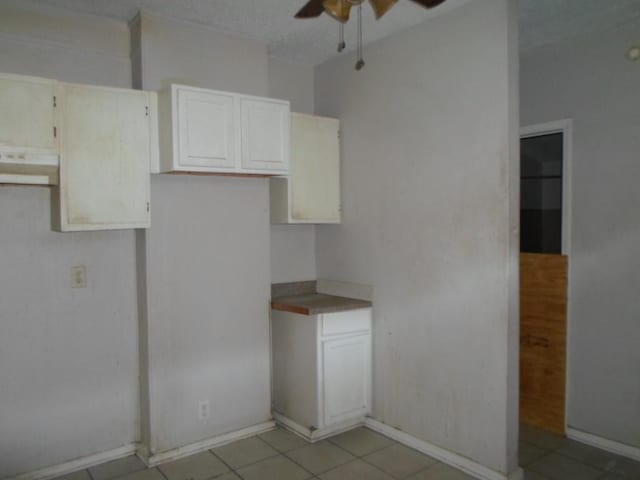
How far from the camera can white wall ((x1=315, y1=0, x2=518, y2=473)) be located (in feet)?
8.53

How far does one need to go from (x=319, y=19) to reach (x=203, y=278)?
1.69 metres

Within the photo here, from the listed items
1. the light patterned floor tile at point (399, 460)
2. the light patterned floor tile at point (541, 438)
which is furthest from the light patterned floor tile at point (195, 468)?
the light patterned floor tile at point (541, 438)

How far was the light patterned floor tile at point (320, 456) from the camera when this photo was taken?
284 cm

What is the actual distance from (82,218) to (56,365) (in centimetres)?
88

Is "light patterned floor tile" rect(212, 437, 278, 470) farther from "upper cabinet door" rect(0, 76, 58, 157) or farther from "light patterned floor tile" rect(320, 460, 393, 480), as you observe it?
"upper cabinet door" rect(0, 76, 58, 157)

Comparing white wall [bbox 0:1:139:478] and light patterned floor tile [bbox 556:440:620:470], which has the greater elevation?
white wall [bbox 0:1:139:478]

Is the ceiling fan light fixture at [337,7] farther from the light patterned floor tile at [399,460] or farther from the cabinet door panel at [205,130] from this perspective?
the light patterned floor tile at [399,460]

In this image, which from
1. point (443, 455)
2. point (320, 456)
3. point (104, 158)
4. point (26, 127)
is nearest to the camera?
point (26, 127)

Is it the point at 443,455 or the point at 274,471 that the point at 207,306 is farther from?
the point at 443,455

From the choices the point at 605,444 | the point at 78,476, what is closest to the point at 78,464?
the point at 78,476

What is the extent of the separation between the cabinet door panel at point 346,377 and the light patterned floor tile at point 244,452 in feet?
1.37

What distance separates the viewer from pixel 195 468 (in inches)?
111

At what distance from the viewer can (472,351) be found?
8.98 ft

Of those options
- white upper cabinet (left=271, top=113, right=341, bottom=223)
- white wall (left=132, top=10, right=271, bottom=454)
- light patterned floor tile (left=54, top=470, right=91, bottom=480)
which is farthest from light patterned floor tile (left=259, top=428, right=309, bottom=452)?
white upper cabinet (left=271, top=113, right=341, bottom=223)
